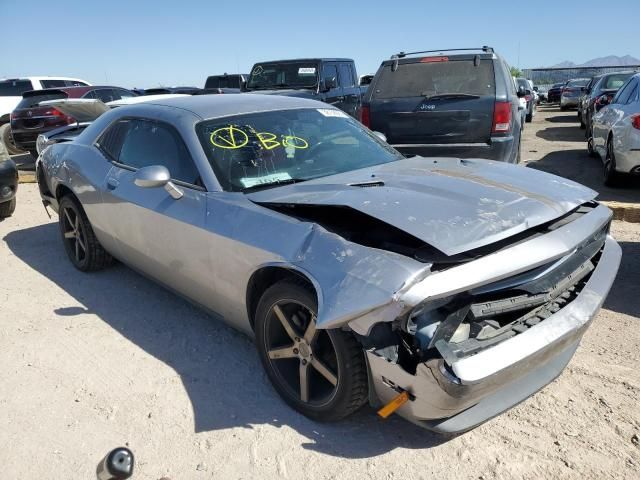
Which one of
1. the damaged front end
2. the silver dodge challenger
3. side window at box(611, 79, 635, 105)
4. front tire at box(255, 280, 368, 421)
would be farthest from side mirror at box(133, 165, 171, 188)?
side window at box(611, 79, 635, 105)

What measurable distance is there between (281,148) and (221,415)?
1662 millimetres

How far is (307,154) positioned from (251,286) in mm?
1068

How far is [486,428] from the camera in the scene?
2594 mm

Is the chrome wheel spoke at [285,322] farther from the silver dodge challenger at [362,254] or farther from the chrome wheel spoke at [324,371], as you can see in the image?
the chrome wheel spoke at [324,371]

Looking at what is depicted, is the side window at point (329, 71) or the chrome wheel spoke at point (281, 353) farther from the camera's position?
the side window at point (329, 71)

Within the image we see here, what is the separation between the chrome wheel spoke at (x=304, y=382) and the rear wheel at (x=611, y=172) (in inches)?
243

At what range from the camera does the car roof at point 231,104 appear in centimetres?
362

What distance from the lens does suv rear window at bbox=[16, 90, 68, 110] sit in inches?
449

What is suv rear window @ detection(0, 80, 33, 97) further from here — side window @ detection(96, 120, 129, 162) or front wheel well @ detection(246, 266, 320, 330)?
front wheel well @ detection(246, 266, 320, 330)

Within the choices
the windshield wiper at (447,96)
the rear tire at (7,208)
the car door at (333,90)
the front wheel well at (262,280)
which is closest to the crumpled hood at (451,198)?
the front wheel well at (262,280)

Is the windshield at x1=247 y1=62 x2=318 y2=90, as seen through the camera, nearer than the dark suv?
No

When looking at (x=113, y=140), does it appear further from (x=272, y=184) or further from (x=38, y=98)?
(x=38, y=98)

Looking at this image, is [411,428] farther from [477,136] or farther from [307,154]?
[477,136]

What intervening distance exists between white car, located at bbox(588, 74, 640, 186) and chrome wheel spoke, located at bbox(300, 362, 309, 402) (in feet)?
19.1
